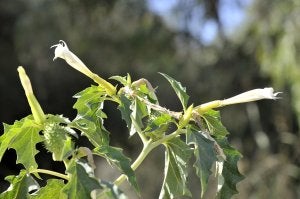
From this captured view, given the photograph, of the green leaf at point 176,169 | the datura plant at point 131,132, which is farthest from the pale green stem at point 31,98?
the green leaf at point 176,169

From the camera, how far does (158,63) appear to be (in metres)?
6.01

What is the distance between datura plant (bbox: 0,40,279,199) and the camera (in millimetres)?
526

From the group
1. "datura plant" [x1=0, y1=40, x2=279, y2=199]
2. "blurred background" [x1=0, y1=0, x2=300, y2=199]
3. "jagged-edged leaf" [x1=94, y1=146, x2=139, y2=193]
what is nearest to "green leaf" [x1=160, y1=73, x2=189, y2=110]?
"datura plant" [x1=0, y1=40, x2=279, y2=199]

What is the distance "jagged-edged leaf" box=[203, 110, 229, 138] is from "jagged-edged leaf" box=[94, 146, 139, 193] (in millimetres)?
96

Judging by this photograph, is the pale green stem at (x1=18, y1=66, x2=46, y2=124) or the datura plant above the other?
the pale green stem at (x1=18, y1=66, x2=46, y2=124)

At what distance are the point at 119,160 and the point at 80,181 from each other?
0.12ft

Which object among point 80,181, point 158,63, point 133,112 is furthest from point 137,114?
point 158,63

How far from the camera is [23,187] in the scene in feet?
1.83

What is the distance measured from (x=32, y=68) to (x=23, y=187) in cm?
532

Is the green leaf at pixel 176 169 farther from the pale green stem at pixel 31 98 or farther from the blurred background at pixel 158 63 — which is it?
the blurred background at pixel 158 63

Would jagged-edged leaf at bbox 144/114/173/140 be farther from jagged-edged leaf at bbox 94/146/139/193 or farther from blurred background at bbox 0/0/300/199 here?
blurred background at bbox 0/0/300/199

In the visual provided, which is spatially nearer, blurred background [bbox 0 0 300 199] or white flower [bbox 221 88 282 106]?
white flower [bbox 221 88 282 106]

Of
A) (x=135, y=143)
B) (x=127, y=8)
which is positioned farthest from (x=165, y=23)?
(x=135, y=143)

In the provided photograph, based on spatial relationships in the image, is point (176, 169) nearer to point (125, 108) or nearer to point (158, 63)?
point (125, 108)
